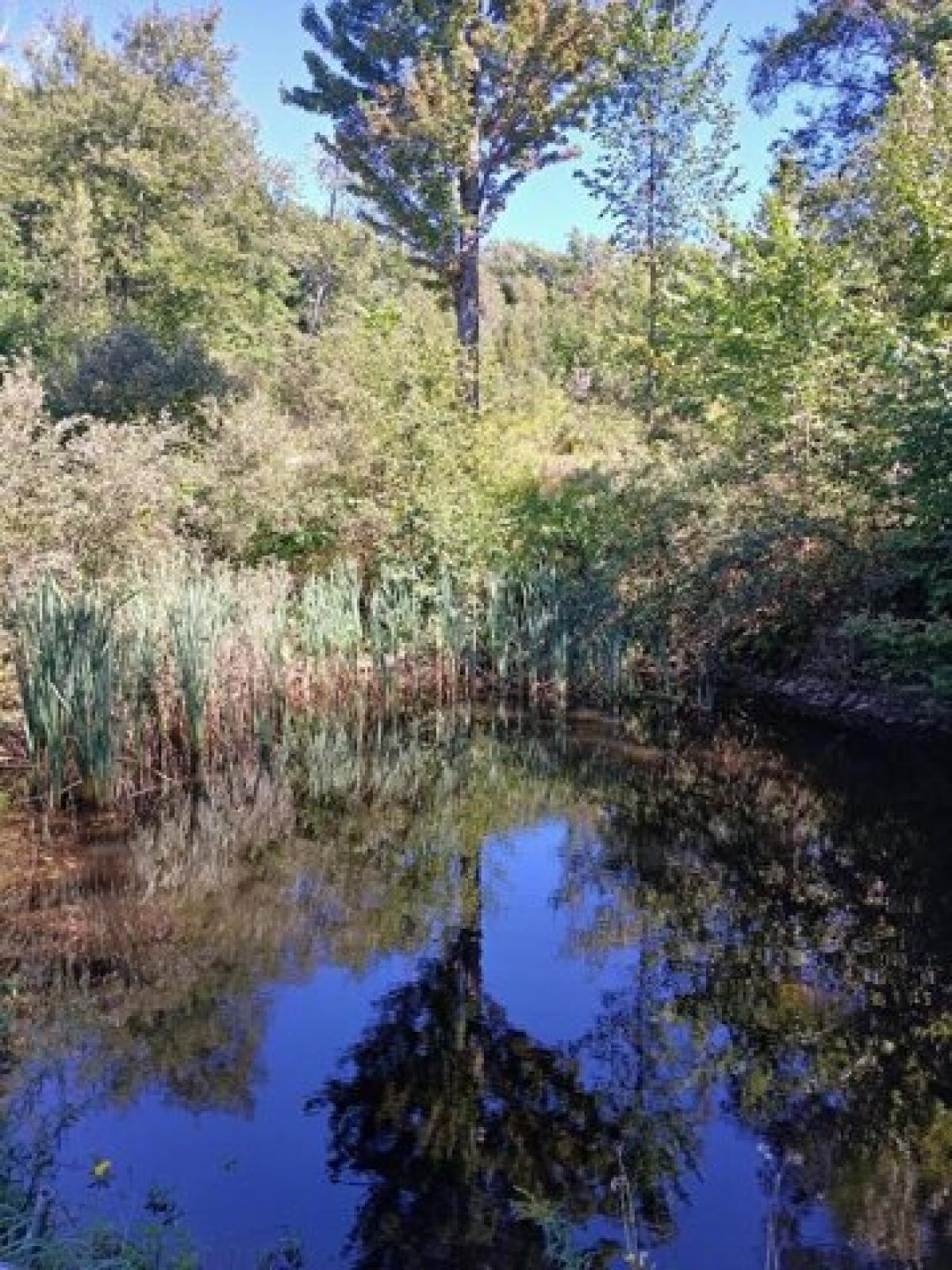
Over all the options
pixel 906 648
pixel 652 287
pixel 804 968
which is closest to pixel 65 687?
pixel 804 968

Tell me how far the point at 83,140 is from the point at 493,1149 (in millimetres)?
23127

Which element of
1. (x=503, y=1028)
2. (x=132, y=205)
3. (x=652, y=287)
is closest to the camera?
(x=503, y=1028)

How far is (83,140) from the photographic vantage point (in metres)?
21.5

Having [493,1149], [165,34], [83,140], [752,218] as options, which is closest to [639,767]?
[493,1149]

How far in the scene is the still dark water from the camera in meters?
2.59

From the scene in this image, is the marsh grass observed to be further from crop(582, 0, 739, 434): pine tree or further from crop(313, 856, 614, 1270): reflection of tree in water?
crop(582, 0, 739, 434): pine tree

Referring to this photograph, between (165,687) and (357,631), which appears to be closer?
(165,687)

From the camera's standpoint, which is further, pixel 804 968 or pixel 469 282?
pixel 469 282

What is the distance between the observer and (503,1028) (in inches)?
139

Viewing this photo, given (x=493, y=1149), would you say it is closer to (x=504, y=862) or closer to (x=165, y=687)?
(x=504, y=862)

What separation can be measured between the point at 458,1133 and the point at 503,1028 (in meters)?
0.64

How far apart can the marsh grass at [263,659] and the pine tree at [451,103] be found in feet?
16.4

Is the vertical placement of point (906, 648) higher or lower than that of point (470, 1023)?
higher

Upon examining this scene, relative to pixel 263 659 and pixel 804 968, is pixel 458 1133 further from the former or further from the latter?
pixel 263 659
